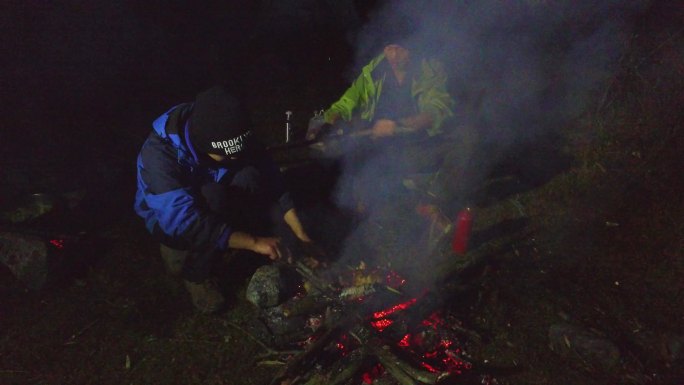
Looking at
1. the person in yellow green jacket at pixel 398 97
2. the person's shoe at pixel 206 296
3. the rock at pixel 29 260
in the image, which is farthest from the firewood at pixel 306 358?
the person in yellow green jacket at pixel 398 97

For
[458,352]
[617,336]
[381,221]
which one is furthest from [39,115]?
[617,336]

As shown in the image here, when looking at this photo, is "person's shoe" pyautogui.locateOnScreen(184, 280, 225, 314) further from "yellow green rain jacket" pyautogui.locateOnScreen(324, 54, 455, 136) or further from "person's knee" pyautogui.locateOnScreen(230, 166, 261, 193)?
"yellow green rain jacket" pyautogui.locateOnScreen(324, 54, 455, 136)

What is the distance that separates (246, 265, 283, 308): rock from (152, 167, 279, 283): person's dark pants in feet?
1.63

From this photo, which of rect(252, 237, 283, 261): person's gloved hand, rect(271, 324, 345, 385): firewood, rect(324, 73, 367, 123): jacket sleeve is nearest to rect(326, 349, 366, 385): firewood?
rect(271, 324, 345, 385): firewood

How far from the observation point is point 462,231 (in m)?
4.43

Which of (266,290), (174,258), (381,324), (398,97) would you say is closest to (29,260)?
(174,258)

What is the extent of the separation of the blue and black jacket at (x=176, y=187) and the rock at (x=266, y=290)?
480 mm

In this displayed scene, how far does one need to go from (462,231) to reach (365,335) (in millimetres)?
1699

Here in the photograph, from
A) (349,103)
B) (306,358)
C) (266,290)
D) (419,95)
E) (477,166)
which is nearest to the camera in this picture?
(306,358)

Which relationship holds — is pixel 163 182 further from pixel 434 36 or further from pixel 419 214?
pixel 434 36

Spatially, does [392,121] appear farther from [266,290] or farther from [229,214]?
[266,290]

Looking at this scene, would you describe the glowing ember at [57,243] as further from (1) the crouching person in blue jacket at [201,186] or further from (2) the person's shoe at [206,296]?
(2) the person's shoe at [206,296]

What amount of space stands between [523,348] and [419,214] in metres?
2.11

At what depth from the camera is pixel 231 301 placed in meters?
4.23
